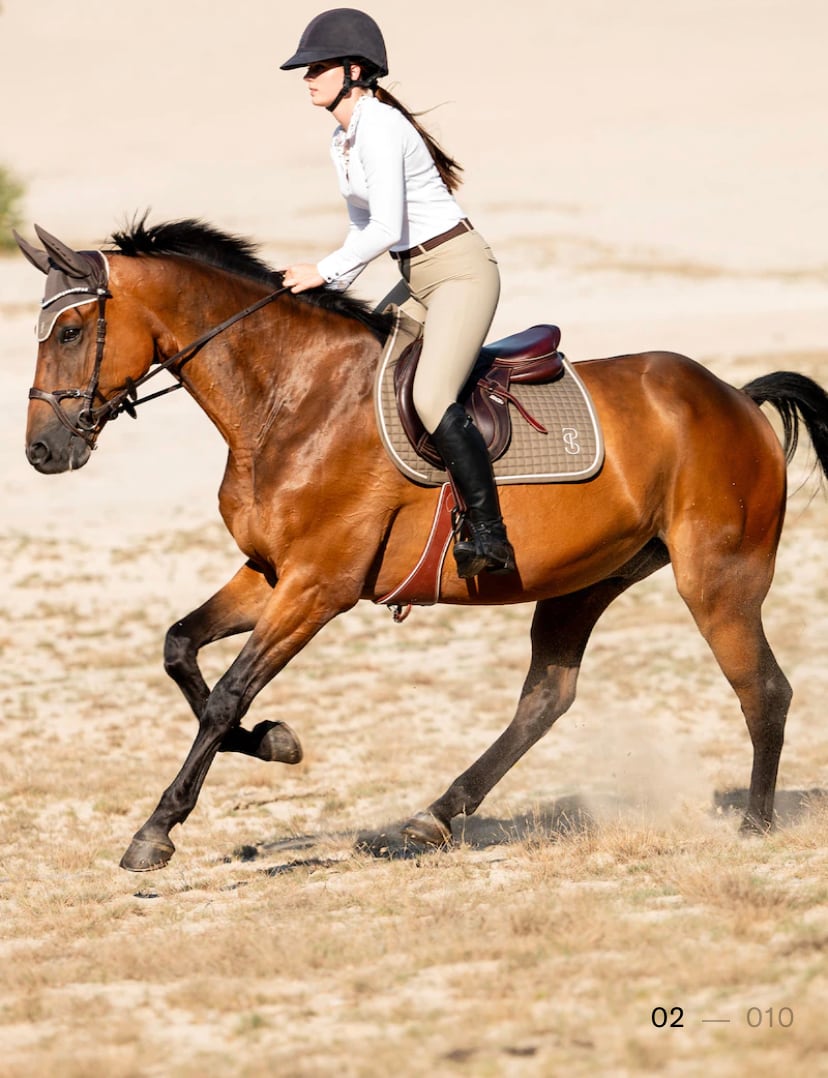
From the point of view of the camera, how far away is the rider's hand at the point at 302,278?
21.0ft

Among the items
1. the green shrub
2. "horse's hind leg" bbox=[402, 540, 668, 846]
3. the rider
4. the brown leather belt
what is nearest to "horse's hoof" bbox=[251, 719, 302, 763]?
"horse's hind leg" bbox=[402, 540, 668, 846]

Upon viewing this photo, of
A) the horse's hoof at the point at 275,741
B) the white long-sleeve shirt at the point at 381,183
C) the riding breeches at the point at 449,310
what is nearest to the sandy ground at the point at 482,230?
the white long-sleeve shirt at the point at 381,183

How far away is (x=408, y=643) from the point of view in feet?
44.8

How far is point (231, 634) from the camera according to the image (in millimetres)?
6691

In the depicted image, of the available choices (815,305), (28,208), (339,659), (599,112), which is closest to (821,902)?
(339,659)

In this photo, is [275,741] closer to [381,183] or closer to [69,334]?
[69,334]

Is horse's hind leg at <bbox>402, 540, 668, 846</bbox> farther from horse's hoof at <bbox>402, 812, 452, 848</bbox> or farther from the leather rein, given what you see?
the leather rein

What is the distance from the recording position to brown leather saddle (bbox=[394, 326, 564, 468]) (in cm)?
651

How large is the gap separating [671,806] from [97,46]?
318 feet

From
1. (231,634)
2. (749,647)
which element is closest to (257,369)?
(231,634)

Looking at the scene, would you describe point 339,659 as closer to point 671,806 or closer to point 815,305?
point 671,806

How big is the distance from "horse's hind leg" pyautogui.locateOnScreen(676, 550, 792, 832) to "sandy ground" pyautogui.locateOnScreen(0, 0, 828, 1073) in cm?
121

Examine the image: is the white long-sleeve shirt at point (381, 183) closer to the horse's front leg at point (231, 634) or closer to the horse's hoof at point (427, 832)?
the horse's front leg at point (231, 634)

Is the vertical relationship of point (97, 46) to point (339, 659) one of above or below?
above
